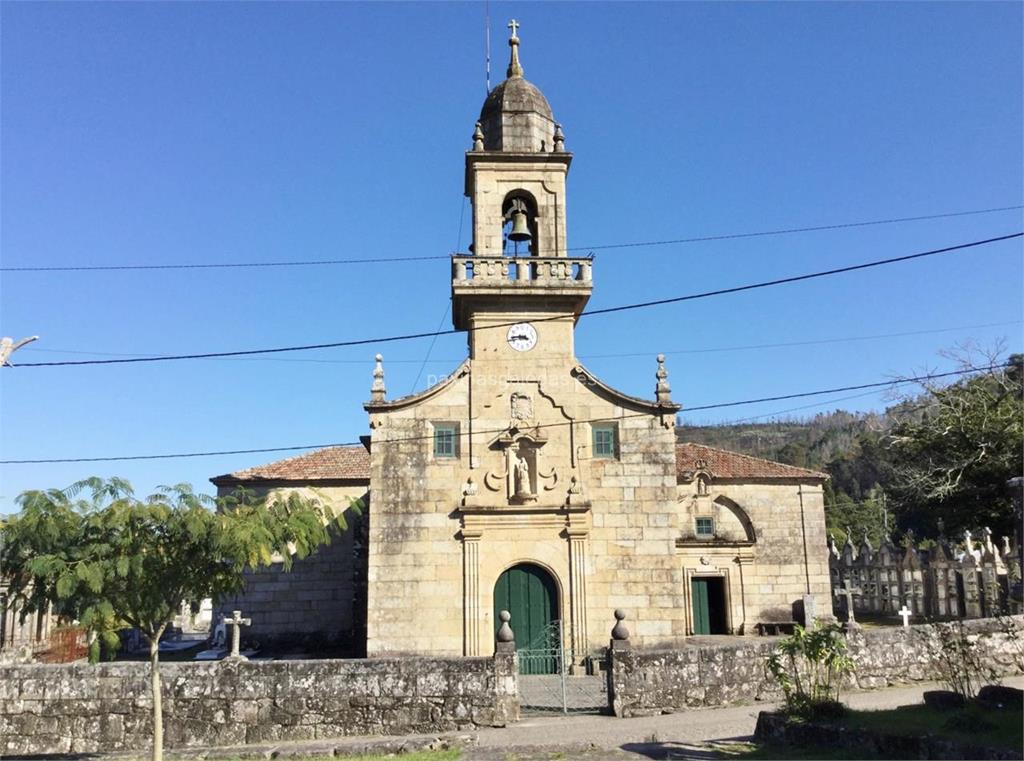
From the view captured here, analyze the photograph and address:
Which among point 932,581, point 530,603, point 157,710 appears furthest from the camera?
point 932,581

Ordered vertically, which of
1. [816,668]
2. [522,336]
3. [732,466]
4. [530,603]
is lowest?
[816,668]

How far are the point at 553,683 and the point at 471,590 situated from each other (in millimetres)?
3421

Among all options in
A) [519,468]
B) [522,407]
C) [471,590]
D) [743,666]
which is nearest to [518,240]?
[522,407]

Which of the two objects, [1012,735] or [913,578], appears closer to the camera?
[1012,735]

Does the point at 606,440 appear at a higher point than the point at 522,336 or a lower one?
lower

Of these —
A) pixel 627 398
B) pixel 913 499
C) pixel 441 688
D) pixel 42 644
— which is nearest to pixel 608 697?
pixel 441 688

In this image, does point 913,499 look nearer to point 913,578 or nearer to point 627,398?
point 913,578

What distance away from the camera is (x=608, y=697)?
46.6 ft

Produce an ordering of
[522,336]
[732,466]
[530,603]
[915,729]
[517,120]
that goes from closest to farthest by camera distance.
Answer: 1. [915,729]
2. [530,603]
3. [522,336]
4. [517,120]
5. [732,466]

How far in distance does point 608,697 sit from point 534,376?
9531mm

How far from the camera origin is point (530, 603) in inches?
805

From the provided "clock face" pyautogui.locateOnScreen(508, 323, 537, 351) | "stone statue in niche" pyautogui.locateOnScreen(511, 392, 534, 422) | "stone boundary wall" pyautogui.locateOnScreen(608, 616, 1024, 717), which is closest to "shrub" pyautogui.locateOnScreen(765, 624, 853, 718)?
"stone boundary wall" pyautogui.locateOnScreen(608, 616, 1024, 717)

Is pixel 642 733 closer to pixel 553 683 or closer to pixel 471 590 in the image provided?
pixel 553 683

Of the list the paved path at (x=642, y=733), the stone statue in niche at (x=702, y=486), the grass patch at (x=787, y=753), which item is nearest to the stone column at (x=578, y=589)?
the paved path at (x=642, y=733)
